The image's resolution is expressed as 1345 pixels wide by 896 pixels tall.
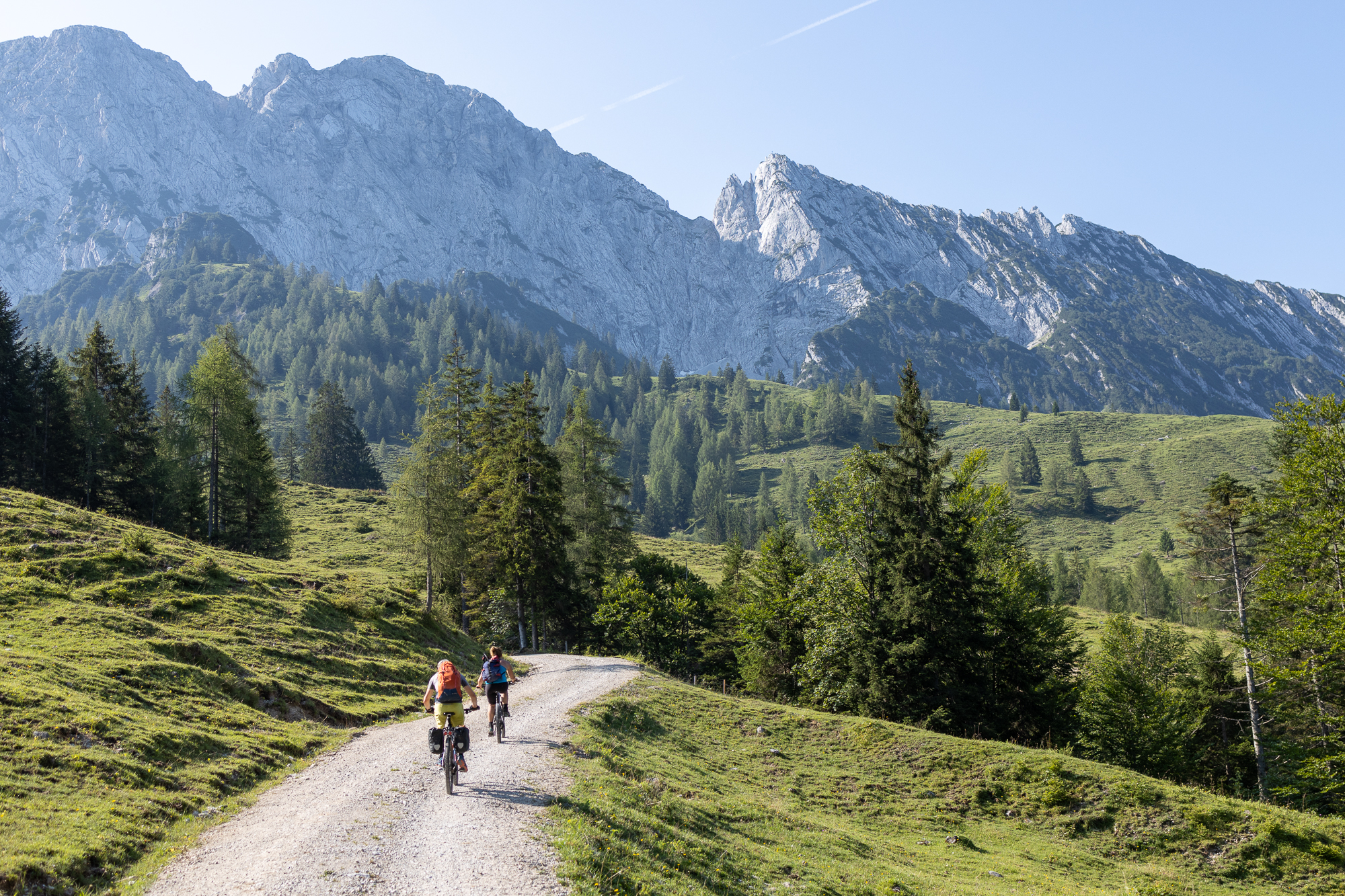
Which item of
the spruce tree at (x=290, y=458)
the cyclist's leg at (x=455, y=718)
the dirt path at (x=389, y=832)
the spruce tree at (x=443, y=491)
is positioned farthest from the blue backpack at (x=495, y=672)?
the spruce tree at (x=290, y=458)

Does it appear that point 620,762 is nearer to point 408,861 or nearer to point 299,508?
point 408,861

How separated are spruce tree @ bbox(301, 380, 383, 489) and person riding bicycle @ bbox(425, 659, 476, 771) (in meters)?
116

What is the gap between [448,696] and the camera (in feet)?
59.1

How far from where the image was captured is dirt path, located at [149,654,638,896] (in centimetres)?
1166

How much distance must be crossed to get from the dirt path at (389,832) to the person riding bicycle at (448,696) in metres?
1.47

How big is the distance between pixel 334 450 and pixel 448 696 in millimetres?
121291

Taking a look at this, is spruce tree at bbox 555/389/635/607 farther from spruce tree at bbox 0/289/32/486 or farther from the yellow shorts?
the yellow shorts

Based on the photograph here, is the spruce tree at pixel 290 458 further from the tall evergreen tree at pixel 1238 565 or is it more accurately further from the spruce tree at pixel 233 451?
the tall evergreen tree at pixel 1238 565

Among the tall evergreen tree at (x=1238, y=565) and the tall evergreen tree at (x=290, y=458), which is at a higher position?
the tall evergreen tree at (x=290, y=458)

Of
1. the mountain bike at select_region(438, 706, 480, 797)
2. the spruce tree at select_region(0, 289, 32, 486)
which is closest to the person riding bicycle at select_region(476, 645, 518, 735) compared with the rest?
the mountain bike at select_region(438, 706, 480, 797)

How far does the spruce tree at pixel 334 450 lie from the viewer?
124875 millimetres

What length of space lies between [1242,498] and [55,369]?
91.1 meters

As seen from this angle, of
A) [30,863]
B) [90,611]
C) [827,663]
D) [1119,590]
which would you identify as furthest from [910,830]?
[1119,590]

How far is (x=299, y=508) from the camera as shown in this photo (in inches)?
3625
